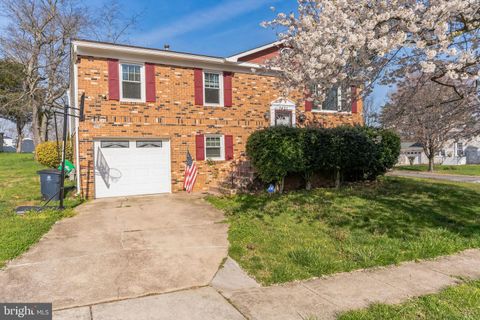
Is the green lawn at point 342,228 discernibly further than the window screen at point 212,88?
No

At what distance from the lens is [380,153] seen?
12023 millimetres

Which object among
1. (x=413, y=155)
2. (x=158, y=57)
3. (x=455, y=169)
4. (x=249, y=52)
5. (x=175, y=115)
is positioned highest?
(x=249, y=52)

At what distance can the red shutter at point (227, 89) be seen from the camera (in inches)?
478

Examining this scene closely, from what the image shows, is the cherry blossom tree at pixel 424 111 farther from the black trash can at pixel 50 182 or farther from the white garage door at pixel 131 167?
the black trash can at pixel 50 182

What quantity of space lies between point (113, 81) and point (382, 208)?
865 cm

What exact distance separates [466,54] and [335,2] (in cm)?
231

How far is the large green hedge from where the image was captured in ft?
32.3

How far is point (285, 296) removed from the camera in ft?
11.8

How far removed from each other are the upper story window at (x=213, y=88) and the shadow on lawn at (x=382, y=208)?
4067mm

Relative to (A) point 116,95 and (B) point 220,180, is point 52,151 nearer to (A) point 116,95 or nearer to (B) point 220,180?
(A) point 116,95

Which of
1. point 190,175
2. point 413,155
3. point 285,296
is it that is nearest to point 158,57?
point 190,175

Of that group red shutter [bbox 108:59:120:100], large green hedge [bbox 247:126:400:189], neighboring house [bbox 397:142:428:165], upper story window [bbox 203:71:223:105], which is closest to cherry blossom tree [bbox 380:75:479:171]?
large green hedge [bbox 247:126:400:189]

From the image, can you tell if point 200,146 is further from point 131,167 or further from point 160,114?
point 131,167

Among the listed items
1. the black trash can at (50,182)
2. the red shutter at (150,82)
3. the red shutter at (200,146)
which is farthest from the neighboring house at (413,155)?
the black trash can at (50,182)
